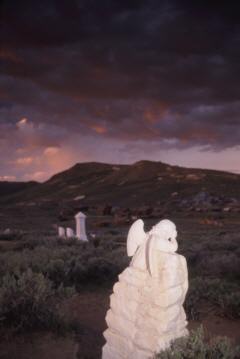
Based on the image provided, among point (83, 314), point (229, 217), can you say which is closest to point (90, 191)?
point (229, 217)

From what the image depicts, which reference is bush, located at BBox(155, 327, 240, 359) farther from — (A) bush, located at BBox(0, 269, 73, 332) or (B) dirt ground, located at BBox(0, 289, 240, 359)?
(A) bush, located at BBox(0, 269, 73, 332)

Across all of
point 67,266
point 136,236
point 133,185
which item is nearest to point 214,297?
point 67,266

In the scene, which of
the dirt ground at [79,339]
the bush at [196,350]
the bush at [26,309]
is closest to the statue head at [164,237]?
the bush at [196,350]

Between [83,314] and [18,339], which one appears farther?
[83,314]

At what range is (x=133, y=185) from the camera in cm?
7700

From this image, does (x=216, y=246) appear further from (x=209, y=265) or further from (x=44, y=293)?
(x=44, y=293)

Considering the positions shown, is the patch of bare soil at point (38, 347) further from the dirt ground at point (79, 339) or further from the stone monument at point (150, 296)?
the stone monument at point (150, 296)

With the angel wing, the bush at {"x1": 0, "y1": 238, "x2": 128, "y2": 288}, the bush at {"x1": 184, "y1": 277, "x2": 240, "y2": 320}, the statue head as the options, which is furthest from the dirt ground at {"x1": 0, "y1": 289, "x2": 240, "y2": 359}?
the statue head

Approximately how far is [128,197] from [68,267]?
55.9 m

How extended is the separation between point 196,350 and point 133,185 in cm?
7309

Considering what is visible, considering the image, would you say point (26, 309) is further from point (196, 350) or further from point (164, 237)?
point (164, 237)

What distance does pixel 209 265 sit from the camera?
11.1m

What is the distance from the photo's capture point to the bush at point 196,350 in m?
3.70

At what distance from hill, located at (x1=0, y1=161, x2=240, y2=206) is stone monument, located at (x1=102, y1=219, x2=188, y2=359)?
151ft
